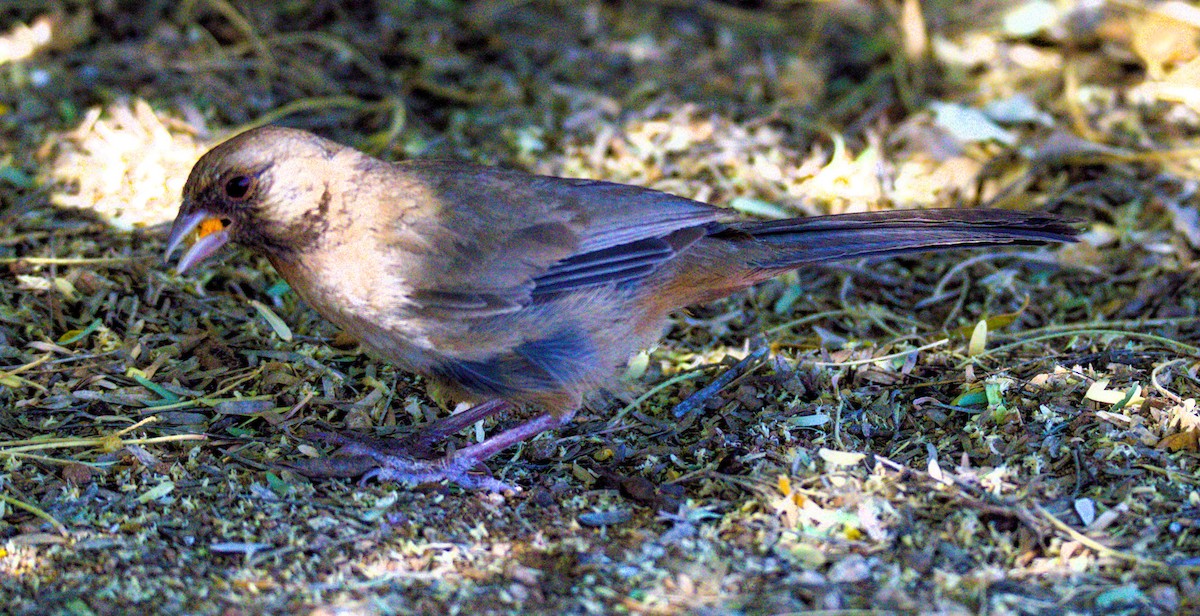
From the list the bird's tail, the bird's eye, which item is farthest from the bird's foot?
the bird's tail

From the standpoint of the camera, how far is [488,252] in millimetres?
A: 3984

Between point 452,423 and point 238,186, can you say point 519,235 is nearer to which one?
point 452,423

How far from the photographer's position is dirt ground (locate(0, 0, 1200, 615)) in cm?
340

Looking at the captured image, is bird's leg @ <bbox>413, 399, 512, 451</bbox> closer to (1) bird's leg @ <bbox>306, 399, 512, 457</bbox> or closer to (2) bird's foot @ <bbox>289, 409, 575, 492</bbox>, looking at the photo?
(1) bird's leg @ <bbox>306, 399, 512, 457</bbox>

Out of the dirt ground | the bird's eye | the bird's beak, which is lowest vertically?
the dirt ground

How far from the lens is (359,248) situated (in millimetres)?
3883

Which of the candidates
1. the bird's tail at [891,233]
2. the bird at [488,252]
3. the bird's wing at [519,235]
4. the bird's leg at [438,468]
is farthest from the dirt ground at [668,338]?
the bird's wing at [519,235]

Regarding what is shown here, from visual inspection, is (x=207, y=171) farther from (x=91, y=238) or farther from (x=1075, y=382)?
(x=1075, y=382)

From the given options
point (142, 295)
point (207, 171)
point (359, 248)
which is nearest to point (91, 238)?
point (142, 295)

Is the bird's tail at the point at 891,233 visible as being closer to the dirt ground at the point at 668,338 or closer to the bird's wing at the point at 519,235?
the bird's wing at the point at 519,235

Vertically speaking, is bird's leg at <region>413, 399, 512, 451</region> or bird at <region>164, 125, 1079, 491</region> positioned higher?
bird at <region>164, 125, 1079, 491</region>

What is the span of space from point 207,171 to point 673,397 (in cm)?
191

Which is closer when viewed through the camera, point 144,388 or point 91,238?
point 144,388

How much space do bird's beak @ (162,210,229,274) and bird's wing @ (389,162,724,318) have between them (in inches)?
23.0
